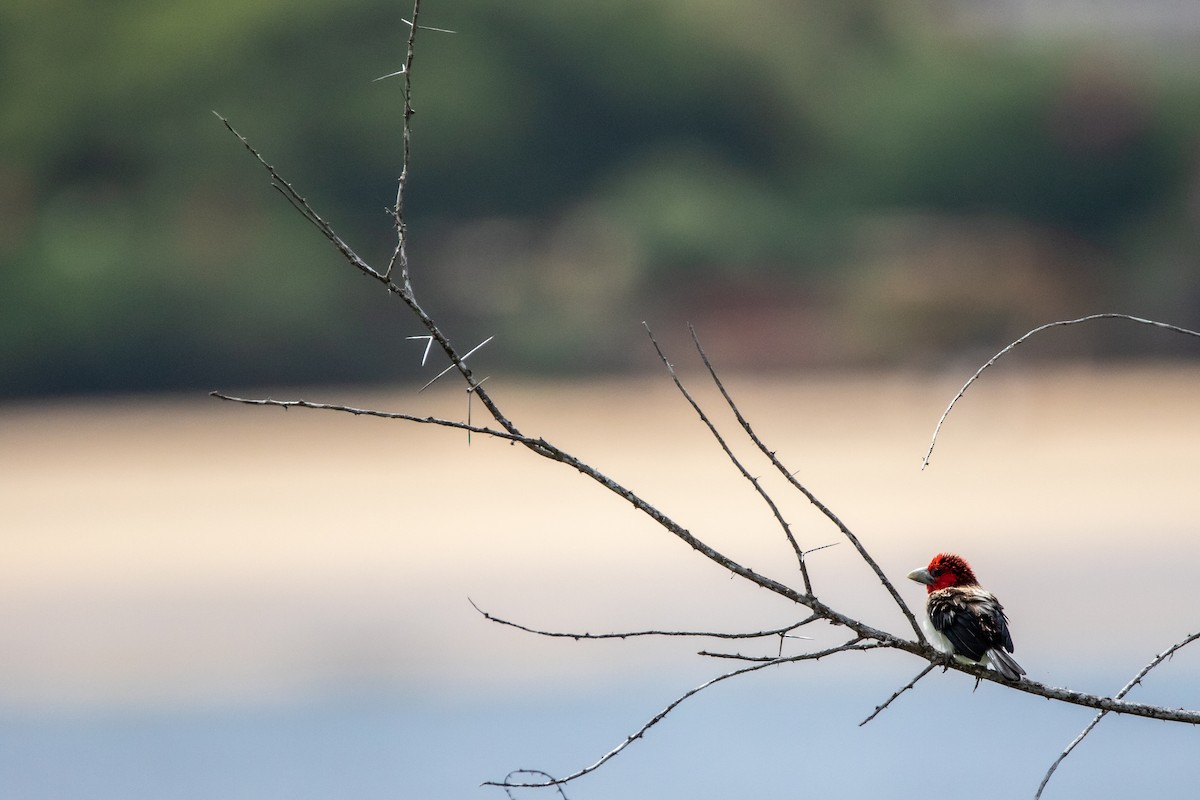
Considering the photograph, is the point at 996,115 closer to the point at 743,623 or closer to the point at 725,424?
the point at 725,424

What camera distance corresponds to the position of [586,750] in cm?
928

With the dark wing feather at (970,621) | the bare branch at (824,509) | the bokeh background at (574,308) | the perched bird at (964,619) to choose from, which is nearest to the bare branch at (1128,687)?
the bare branch at (824,509)

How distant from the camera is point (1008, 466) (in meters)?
18.6

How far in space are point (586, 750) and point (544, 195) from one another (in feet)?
57.2

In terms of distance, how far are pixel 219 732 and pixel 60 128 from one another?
54.0 feet

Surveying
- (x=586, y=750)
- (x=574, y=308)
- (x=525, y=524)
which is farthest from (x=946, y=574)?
(x=574, y=308)

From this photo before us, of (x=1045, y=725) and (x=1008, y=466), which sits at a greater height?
(x=1008, y=466)

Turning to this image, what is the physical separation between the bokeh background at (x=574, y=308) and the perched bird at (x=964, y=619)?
8.75 metres

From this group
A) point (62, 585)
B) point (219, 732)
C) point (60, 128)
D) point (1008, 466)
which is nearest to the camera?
point (219, 732)

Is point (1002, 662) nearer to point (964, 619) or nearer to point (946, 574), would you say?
point (964, 619)

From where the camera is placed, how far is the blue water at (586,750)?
9531 millimetres

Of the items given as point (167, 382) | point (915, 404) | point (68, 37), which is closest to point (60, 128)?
point (68, 37)

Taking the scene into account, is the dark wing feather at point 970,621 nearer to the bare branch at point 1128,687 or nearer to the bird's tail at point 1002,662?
the bird's tail at point 1002,662

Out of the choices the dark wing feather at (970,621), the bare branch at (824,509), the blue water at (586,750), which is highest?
the blue water at (586,750)
